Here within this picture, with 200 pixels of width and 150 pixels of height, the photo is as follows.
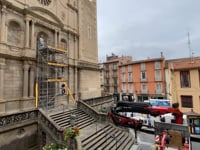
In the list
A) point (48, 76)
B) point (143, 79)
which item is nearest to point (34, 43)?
point (48, 76)

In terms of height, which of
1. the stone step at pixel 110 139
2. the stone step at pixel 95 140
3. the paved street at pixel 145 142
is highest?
the stone step at pixel 95 140

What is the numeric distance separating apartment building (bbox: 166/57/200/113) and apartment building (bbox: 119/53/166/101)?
11.1 meters

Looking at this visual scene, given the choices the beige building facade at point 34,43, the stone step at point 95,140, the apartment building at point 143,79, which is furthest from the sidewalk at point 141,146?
the apartment building at point 143,79

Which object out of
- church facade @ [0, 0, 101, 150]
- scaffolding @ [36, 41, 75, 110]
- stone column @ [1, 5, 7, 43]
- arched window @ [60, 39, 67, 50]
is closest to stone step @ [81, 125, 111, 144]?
church facade @ [0, 0, 101, 150]

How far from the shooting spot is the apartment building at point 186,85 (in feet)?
58.1

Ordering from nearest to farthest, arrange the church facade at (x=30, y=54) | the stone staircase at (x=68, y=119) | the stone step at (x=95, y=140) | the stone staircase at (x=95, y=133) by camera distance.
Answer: the stone step at (x=95, y=140) → the church facade at (x=30, y=54) → the stone staircase at (x=95, y=133) → the stone staircase at (x=68, y=119)

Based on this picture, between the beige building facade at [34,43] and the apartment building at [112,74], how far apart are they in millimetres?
22388

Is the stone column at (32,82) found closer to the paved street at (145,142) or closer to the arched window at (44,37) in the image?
the arched window at (44,37)

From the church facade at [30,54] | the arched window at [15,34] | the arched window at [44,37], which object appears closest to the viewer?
the church facade at [30,54]

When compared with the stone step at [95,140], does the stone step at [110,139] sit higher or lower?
lower

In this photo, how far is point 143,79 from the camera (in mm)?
33312

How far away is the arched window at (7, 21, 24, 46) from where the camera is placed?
11625 mm

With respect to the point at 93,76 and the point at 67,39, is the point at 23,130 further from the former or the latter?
the point at 93,76

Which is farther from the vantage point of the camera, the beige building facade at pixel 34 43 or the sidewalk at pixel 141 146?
the beige building facade at pixel 34 43
